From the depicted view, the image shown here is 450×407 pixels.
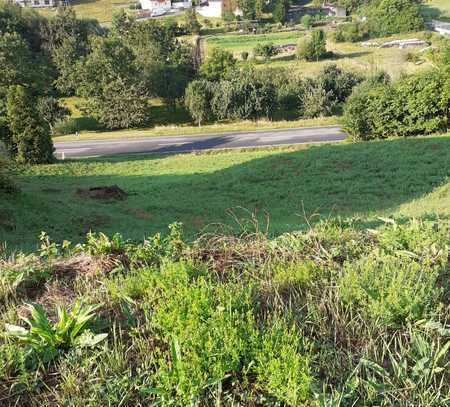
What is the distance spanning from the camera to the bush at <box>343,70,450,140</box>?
75.3ft

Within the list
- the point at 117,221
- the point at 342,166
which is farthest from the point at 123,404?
the point at 342,166

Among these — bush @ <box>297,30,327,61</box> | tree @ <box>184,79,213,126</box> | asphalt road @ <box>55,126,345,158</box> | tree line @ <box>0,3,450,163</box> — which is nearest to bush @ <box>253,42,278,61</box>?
bush @ <box>297,30,327,61</box>

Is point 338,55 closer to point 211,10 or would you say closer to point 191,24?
point 191,24

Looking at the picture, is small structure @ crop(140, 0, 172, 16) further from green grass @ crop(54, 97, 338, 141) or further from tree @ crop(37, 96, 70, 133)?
tree @ crop(37, 96, 70, 133)

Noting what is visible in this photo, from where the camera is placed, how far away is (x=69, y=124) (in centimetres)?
3825

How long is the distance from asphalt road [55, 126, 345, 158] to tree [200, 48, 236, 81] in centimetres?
1551

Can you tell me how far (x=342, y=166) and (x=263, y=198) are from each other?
179 inches

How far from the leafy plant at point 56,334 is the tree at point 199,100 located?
1446 inches

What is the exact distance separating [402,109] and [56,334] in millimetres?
24377

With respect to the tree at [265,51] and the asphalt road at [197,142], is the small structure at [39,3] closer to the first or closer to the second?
the tree at [265,51]

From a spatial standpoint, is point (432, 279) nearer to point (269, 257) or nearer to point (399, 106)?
point (269, 257)

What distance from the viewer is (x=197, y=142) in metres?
30.7

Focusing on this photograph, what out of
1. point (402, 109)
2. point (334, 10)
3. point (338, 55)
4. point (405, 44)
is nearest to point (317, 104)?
point (402, 109)

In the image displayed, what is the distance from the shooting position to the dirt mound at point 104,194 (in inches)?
584
